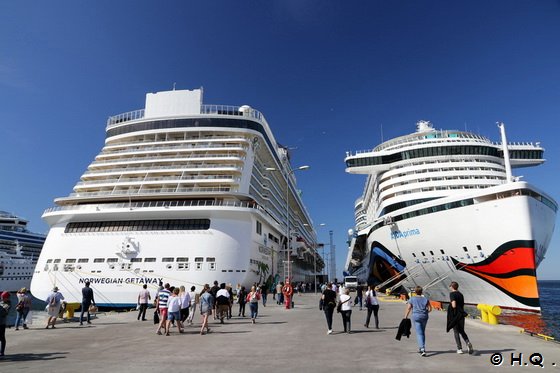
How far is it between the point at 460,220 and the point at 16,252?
80.9 m

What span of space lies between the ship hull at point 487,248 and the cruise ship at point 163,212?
1016 cm

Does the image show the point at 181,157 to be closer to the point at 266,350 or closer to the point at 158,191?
the point at 158,191

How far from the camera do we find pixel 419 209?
82.4 feet

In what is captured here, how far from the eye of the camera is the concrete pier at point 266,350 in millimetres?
6711

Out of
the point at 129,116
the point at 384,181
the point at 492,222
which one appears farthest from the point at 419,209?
the point at 129,116

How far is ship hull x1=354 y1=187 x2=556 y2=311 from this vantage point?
19672mm

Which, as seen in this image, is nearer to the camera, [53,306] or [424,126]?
[53,306]

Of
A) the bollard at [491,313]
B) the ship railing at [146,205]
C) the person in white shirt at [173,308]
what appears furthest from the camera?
the ship railing at [146,205]

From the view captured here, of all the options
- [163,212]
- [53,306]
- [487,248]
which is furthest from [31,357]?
[487,248]

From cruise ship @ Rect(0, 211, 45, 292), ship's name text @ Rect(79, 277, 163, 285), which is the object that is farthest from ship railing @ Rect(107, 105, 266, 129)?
cruise ship @ Rect(0, 211, 45, 292)

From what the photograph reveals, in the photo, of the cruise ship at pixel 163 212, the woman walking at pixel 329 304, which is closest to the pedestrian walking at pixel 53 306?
the woman walking at pixel 329 304

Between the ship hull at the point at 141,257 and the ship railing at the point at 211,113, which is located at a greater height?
the ship railing at the point at 211,113

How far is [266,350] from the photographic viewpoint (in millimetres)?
8336

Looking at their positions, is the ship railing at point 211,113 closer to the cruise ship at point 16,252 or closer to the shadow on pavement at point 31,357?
the shadow on pavement at point 31,357
